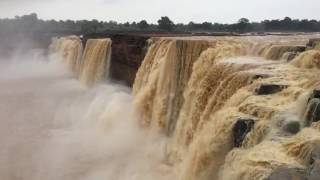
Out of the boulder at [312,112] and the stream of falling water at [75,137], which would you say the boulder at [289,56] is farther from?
the boulder at [312,112]

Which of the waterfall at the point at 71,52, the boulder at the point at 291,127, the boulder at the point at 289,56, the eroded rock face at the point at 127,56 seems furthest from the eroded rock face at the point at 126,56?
the boulder at the point at 291,127

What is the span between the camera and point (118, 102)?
21719 millimetres

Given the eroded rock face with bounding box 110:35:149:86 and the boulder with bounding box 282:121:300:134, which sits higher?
the boulder with bounding box 282:121:300:134

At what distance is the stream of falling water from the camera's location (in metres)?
14.9

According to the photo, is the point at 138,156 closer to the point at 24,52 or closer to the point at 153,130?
the point at 153,130

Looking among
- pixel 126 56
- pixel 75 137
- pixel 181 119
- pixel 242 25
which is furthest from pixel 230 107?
pixel 242 25

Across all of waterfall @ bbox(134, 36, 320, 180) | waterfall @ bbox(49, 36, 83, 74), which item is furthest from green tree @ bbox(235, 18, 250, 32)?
waterfall @ bbox(134, 36, 320, 180)

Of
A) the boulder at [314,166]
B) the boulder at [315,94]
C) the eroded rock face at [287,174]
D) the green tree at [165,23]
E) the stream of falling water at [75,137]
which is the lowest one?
the stream of falling water at [75,137]

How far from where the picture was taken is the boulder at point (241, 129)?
29.0ft

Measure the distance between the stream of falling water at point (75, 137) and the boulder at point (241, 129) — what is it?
4501 millimetres

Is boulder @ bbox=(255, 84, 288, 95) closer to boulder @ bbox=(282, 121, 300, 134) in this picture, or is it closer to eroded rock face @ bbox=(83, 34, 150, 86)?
boulder @ bbox=(282, 121, 300, 134)

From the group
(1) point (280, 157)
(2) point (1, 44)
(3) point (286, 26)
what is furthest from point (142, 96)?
(2) point (1, 44)

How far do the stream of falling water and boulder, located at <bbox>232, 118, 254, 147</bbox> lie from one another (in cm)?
450

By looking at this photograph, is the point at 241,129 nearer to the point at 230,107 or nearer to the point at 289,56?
the point at 230,107
